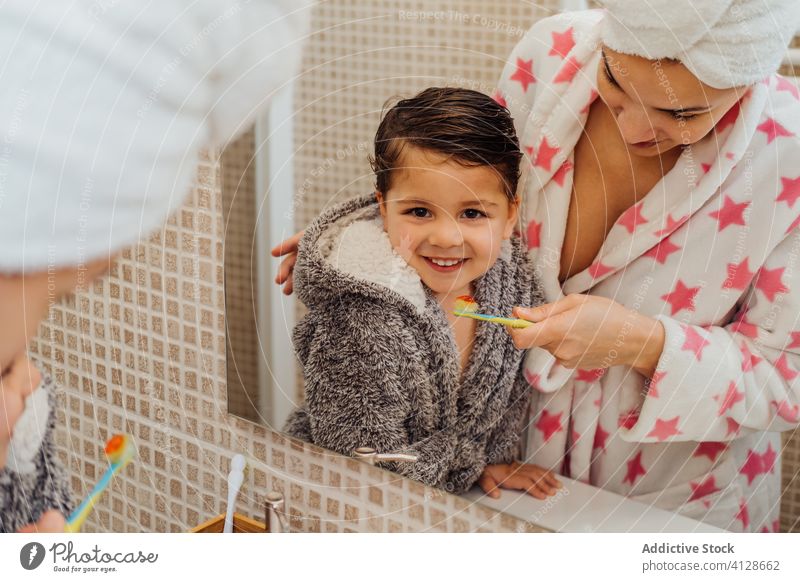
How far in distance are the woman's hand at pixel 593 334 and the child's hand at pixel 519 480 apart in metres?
0.08

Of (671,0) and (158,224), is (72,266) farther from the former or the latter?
(671,0)

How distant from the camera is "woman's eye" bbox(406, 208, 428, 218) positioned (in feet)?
1.92

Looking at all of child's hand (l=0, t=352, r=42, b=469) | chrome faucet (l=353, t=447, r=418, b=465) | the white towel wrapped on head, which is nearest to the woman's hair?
the white towel wrapped on head

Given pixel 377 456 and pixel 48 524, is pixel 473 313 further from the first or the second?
pixel 48 524

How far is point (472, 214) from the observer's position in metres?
0.57

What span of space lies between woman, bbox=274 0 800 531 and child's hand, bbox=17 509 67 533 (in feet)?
1.38

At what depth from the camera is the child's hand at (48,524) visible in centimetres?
74

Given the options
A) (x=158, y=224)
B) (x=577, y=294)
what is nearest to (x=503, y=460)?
(x=577, y=294)

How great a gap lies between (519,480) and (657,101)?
0.27m

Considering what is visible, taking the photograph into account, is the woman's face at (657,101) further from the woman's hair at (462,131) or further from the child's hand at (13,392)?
the child's hand at (13,392)

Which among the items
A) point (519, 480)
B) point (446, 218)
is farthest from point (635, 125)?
point (519, 480)

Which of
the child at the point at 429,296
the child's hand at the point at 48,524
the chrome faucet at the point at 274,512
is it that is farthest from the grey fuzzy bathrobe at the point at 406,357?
the child's hand at the point at 48,524

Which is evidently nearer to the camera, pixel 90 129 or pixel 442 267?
pixel 442 267
